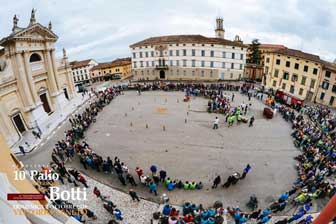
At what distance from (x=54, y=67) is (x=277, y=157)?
26926mm

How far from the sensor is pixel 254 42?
43656mm

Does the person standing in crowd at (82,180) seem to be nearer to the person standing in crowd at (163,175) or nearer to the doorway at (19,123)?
the person standing in crowd at (163,175)

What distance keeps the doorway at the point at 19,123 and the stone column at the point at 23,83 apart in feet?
4.98

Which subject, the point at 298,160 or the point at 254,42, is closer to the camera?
the point at 298,160

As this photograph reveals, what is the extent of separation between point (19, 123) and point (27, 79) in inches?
185

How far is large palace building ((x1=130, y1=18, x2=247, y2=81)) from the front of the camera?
37594 millimetres

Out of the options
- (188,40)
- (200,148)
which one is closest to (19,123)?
(200,148)

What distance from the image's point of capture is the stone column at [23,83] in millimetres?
18734

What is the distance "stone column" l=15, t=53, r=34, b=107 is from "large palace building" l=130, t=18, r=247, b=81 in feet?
83.8

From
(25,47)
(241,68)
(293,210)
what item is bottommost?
(293,210)

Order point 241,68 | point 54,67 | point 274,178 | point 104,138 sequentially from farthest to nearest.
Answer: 1. point 241,68
2. point 54,67
3. point 104,138
4. point 274,178

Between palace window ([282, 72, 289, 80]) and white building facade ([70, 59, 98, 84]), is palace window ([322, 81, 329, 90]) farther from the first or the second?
white building facade ([70, 59, 98, 84])

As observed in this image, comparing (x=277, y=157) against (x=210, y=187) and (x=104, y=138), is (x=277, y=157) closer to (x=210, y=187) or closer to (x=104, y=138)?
(x=210, y=187)

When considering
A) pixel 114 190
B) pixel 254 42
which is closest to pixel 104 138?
pixel 114 190
